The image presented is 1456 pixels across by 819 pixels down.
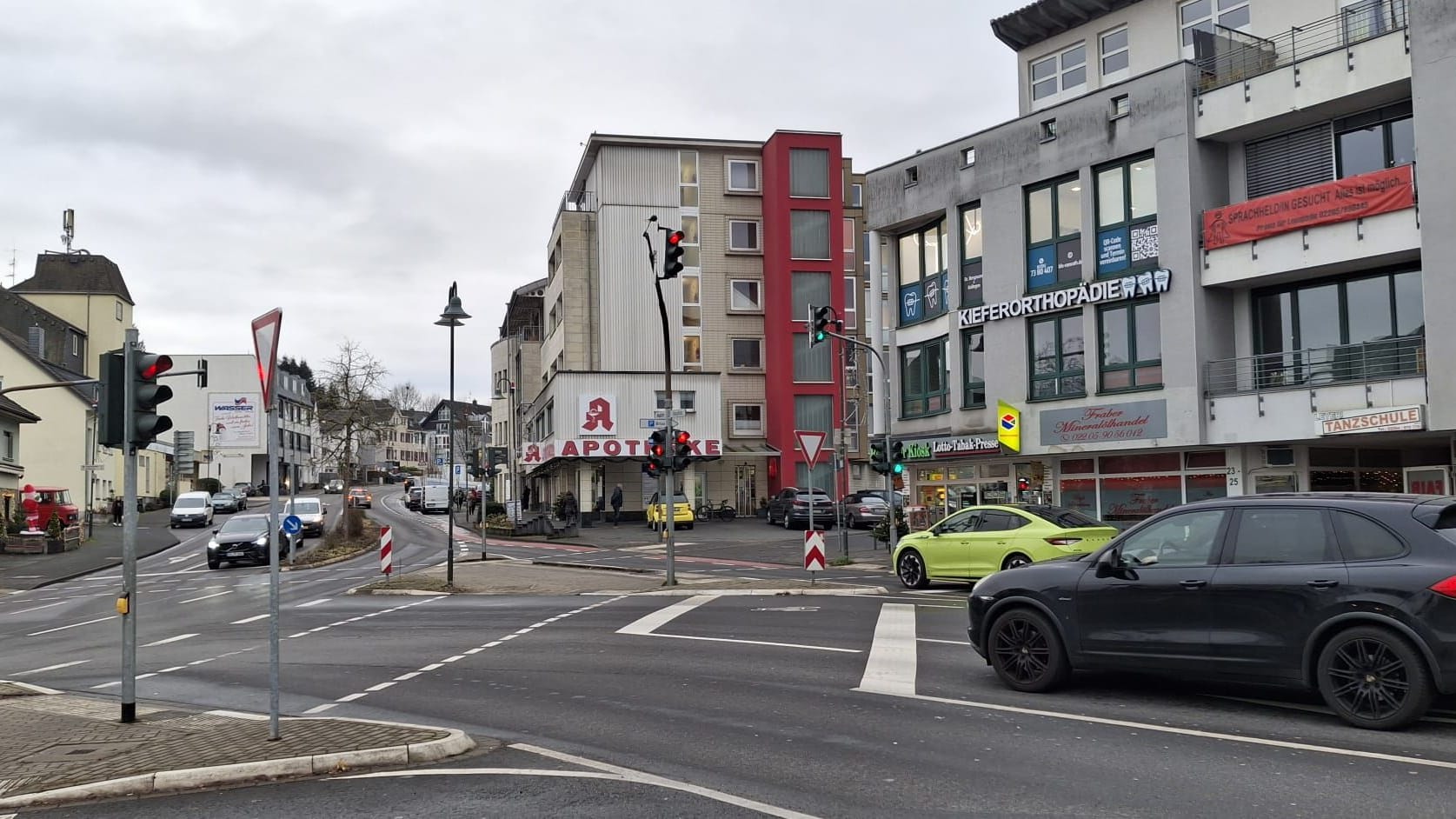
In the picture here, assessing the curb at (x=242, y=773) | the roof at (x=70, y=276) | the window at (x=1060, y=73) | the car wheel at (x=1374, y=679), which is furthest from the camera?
the roof at (x=70, y=276)

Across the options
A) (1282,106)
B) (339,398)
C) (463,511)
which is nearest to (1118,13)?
(1282,106)

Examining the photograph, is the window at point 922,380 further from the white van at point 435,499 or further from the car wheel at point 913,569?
the white van at point 435,499

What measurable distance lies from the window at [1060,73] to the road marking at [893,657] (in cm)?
2096

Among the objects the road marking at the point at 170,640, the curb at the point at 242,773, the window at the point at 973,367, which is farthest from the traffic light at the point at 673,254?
the curb at the point at 242,773

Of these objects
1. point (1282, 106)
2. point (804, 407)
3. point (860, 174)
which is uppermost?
point (860, 174)

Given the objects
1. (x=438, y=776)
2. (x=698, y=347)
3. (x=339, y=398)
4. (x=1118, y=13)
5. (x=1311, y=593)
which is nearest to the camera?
(x=438, y=776)

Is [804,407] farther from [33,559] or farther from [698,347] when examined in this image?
[33,559]

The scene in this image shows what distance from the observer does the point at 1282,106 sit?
81.3 feet

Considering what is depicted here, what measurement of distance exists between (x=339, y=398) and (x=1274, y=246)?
36366mm

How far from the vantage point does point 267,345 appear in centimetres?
829

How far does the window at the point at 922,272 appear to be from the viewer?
33.0m

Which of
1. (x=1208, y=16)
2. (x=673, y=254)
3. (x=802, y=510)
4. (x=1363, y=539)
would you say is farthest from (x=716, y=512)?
(x=1363, y=539)

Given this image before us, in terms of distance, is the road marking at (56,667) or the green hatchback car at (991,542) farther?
the green hatchback car at (991,542)

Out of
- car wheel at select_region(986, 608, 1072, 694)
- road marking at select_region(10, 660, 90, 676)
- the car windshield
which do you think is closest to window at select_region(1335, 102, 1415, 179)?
car wheel at select_region(986, 608, 1072, 694)
